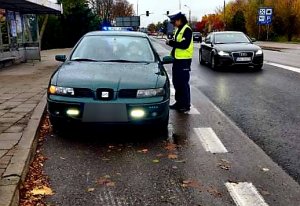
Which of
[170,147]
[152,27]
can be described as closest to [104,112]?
[170,147]

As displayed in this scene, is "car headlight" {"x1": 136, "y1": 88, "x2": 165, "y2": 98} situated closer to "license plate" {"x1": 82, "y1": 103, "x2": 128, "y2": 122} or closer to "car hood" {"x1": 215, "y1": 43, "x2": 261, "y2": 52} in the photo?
"license plate" {"x1": 82, "y1": 103, "x2": 128, "y2": 122}

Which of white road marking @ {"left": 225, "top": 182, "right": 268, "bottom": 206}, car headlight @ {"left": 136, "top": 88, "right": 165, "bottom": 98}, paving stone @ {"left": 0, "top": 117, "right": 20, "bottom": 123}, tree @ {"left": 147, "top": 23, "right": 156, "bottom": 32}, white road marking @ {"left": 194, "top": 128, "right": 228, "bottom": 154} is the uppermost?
car headlight @ {"left": 136, "top": 88, "right": 165, "bottom": 98}

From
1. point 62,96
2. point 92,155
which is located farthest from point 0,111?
point 92,155

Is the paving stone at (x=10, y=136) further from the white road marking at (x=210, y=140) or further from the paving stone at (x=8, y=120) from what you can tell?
the white road marking at (x=210, y=140)

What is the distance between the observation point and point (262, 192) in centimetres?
430

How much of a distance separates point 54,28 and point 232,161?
42354 mm

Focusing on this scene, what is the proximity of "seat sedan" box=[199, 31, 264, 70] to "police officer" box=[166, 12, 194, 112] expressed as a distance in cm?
816

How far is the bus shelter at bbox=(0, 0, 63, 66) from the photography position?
18516 mm

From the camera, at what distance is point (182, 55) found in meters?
8.34

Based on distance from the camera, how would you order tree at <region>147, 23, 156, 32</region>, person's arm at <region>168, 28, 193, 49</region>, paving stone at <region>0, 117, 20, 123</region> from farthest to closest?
tree at <region>147, 23, 156, 32</region> → person's arm at <region>168, 28, 193, 49</region> → paving stone at <region>0, 117, 20, 123</region>

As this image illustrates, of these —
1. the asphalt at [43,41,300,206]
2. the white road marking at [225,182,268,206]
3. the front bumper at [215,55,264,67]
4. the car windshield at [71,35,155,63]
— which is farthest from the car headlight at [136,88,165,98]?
the front bumper at [215,55,264,67]

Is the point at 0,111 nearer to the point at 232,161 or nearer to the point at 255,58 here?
the point at 232,161

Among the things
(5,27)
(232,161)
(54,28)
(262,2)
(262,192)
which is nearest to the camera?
(262,192)

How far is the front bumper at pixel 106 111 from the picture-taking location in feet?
19.3
